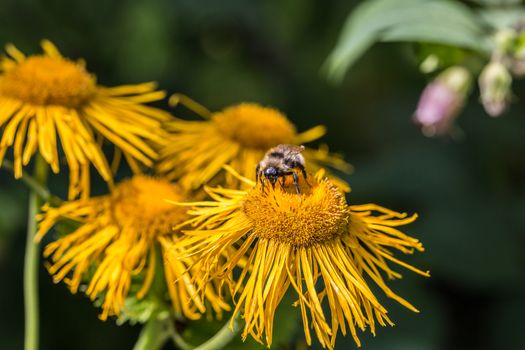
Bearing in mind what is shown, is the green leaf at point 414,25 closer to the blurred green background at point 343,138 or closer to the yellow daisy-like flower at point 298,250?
the blurred green background at point 343,138

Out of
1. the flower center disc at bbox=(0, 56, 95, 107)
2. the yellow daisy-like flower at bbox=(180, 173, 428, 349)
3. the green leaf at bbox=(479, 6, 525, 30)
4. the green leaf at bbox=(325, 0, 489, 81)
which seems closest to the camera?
the yellow daisy-like flower at bbox=(180, 173, 428, 349)

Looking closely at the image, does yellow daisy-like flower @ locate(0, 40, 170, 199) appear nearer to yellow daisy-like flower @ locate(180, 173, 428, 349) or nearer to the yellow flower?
the yellow flower

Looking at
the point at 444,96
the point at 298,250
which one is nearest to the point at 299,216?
the point at 298,250

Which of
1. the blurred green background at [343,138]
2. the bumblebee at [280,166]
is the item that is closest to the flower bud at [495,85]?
the blurred green background at [343,138]

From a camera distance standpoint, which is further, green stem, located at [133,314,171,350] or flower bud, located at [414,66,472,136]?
flower bud, located at [414,66,472,136]

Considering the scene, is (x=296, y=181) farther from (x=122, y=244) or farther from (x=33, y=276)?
(x=33, y=276)

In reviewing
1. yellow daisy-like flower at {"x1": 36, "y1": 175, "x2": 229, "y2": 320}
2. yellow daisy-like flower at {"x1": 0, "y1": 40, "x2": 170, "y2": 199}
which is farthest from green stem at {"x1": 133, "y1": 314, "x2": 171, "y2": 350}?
yellow daisy-like flower at {"x1": 0, "y1": 40, "x2": 170, "y2": 199}

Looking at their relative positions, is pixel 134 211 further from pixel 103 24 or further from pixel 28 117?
pixel 103 24
